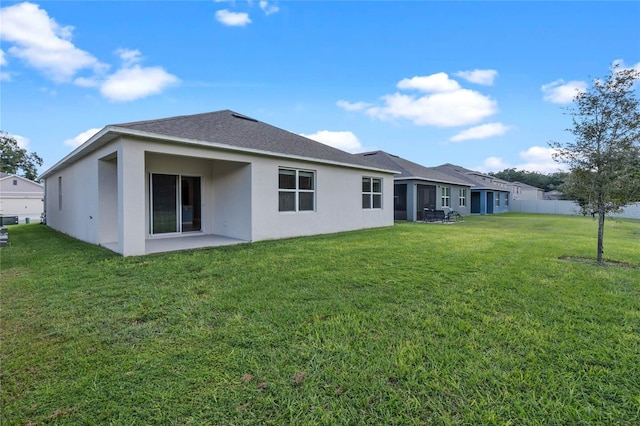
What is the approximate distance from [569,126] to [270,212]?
8238 millimetres

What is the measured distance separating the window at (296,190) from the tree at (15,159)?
167ft

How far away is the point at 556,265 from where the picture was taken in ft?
21.1

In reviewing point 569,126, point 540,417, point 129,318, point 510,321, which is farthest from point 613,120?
point 129,318

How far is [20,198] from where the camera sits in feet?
112

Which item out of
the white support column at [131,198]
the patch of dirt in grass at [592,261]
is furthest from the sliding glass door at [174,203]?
the patch of dirt in grass at [592,261]

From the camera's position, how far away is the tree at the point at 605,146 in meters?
6.43

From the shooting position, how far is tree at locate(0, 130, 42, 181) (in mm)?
45531

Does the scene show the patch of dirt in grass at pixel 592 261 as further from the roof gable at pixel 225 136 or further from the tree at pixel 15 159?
the tree at pixel 15 159

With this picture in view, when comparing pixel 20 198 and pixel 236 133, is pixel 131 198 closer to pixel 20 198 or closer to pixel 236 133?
pixel 236 133

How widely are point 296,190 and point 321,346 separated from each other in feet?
27.7

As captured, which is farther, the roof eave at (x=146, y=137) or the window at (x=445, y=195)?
the window at (x=445, y=195)

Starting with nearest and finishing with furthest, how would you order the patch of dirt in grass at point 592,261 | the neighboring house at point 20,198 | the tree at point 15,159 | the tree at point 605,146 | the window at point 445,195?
the tree at point 605,146, the patch of dirt in grass at point 592,261, the window at point 445,195, the neighboring house at point 20,198, the tree at point 15,159

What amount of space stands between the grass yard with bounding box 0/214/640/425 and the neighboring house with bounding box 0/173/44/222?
38.4 meters

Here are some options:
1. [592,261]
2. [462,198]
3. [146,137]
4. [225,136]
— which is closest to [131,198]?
[146,137]
